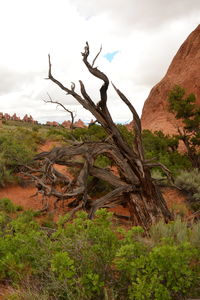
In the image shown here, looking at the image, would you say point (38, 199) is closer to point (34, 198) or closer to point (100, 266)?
point (34, 198)

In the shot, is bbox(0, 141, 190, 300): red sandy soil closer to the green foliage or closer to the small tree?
the small tree

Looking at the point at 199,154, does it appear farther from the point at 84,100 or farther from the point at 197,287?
the point at 197,287

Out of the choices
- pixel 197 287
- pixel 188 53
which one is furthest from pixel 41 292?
pixel 188 53

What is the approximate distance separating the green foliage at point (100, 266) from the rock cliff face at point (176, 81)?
22077 mm

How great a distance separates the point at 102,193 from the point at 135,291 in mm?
7182

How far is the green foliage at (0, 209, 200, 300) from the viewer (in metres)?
2.66

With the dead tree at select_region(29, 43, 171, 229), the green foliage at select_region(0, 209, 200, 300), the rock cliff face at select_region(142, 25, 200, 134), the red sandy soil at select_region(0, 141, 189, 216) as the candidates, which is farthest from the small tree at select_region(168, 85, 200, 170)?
the rock cliff face at select_region(142, 25, 200, 134)

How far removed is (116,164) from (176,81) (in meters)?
23.2

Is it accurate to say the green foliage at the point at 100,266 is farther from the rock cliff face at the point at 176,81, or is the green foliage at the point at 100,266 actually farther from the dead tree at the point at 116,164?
the rock cliff face at the point at 176,81

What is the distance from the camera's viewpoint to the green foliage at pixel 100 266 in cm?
266

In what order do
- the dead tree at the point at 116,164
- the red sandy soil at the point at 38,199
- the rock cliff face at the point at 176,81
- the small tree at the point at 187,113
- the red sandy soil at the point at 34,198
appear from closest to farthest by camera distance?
the dead tree at the point at 116,164, the red sandy soil at the point at 38,199, the red sandy soil at the point at 34,198, the small tree at the point at 187,113, the rock cliff face at the point at 176,81

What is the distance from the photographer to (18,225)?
4.30 meters

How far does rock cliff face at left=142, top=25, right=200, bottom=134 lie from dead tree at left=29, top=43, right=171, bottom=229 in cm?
1879

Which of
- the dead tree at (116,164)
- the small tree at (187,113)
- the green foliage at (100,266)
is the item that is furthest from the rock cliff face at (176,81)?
the green foliage at (100,266)
